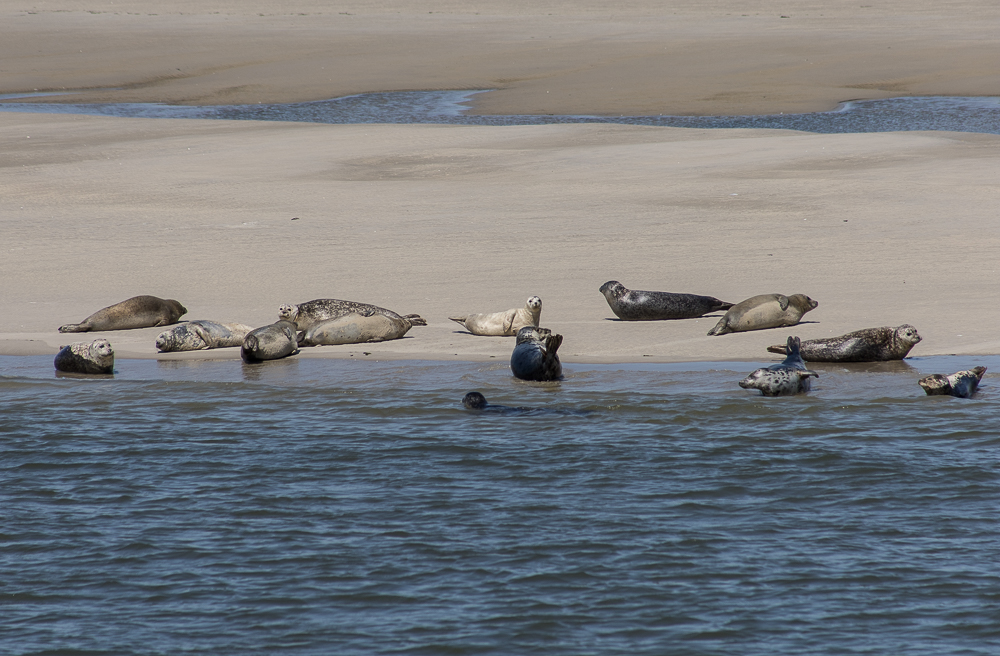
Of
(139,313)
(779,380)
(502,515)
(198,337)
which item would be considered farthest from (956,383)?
(139,313)

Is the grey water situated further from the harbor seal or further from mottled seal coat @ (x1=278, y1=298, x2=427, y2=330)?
mottled seal coat @ (x1=278, y1=298, x2=427, y2=330)

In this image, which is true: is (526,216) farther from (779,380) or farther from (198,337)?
(779,380)

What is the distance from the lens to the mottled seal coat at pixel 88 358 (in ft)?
23.0

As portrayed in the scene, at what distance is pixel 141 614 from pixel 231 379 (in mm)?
3178

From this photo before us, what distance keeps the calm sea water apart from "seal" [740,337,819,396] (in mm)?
81

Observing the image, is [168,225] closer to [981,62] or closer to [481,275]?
[481,275]

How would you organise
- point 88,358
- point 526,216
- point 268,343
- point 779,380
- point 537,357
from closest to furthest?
point 779,380 < point 537,357 < point 88,358 < point 268,343 < point 526,216

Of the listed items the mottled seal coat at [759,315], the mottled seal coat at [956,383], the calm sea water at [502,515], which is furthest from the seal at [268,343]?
the mottled seal coat at [956,383]

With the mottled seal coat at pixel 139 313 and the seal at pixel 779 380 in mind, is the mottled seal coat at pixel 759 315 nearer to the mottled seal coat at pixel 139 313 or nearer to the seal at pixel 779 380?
the seal at pixel 779 380

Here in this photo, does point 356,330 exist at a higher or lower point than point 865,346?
higher

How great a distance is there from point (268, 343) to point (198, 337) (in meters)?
0.56

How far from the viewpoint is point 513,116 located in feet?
67.4

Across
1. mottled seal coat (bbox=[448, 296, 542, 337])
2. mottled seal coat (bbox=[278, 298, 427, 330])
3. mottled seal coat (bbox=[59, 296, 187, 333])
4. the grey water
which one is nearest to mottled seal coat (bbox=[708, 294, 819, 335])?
mottled seal coat (bbox=[448, 296, 542, 337])

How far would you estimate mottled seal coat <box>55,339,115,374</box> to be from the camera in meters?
7.02
